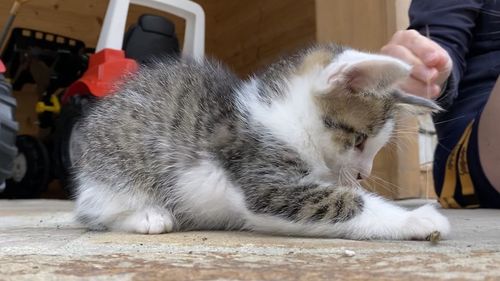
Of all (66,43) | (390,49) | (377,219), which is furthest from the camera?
(66,43)

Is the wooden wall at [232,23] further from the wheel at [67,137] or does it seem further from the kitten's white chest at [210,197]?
the kitten's white chest at [210,197]

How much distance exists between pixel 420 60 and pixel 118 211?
0.75m

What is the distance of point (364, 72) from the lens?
114cm

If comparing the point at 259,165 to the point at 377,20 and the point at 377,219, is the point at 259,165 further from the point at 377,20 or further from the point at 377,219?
the point at 377,20

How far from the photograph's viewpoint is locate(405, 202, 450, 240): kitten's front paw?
1.05 meters

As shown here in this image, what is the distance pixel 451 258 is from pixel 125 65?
77.0 inches

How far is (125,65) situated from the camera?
2.54 m

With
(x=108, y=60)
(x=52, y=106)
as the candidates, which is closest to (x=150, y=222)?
(x=108, y=60)

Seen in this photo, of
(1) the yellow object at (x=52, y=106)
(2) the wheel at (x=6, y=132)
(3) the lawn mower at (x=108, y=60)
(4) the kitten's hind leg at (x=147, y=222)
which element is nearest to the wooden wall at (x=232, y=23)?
(1) the yellow object at (x=52, y=106)

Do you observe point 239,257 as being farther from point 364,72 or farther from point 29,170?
point 29,170

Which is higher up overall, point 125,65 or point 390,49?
point 125,65

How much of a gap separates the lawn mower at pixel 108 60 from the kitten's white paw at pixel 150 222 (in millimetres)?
1141

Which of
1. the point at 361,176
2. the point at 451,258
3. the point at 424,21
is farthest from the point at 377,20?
the point at 451,258

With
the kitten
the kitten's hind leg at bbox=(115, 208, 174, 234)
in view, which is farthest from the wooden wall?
the kitten's hind leg at bbox=(115, 208, 174, 234)
